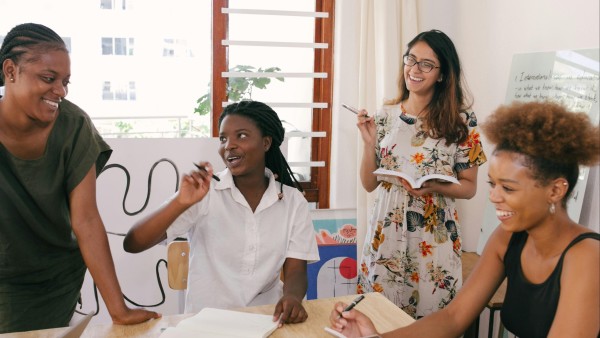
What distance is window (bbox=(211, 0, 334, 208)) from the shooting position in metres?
3.14

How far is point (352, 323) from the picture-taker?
1.43 metres

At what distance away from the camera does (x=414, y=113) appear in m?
2.38

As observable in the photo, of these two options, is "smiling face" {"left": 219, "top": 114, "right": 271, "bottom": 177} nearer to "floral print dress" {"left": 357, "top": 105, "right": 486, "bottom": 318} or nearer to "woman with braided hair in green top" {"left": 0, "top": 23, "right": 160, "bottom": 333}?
"woman with braided hair in green top" {"left": 0, "top": 23, "right": 160, "bottom": 333}

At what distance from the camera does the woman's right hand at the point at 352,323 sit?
55.2 inches

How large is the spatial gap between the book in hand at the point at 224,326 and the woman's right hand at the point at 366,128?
1.04 meters

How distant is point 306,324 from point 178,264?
67 centimetres

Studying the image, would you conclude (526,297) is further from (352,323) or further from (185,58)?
(185,58)

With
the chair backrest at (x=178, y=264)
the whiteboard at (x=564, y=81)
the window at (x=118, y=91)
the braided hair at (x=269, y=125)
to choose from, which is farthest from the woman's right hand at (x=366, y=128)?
the window at (x=118, y=91)

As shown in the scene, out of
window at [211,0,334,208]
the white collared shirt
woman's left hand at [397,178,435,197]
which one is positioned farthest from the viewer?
window at [211,0,334,208]

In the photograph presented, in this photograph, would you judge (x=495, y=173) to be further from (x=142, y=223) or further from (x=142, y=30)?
(x=142, y=30)

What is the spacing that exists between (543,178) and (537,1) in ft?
5.11

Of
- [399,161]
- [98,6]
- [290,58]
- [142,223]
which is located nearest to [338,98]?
[290,58]

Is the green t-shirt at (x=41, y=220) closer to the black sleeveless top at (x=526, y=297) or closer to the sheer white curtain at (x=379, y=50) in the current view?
the black sleeveless top at (x=526, y=297)

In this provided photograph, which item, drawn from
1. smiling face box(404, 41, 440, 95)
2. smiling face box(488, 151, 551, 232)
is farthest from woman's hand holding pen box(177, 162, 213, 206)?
smiling face box(404, 41, 440, 95)
